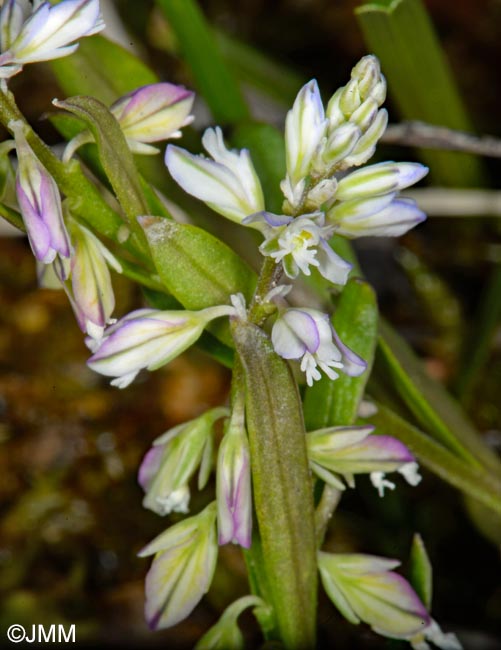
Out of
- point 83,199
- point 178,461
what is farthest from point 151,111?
point 178,461

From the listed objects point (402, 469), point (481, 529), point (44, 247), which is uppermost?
point (44, 247)

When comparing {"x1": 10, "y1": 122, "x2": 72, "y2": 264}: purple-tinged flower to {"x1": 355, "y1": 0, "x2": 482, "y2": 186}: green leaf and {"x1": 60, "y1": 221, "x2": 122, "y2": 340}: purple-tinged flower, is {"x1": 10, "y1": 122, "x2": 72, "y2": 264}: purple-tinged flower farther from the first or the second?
{"x1": 355, "y1": 0, "x2": 482, "y2": 186}: green leaf

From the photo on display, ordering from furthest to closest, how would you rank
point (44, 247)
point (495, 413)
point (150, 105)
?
point (495, 413)
point (150, 105)
point (44, 247)

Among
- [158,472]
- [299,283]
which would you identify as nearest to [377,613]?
[158,472]

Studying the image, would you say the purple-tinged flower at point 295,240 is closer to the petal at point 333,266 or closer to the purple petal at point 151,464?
the petal at point 333,266

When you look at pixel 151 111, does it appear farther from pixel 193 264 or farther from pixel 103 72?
Result: pixel 103 72

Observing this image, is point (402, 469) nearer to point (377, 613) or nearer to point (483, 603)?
point (377, 613)

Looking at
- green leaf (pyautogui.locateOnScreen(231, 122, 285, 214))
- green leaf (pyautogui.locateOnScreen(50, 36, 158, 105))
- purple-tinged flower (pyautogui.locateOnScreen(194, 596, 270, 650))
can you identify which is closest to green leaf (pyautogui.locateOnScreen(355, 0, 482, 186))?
green leaf (pyautogui.locateOnScreen(231, 122, 285, 214))
